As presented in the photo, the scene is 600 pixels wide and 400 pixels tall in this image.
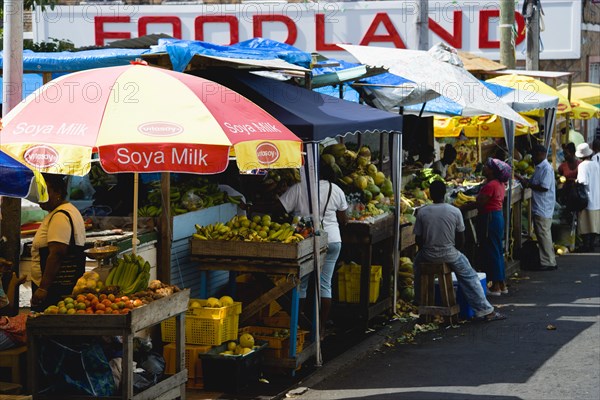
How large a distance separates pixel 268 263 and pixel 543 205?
27.2ft

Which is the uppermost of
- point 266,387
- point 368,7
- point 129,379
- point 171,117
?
point 368,7

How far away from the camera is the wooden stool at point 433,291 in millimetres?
11883

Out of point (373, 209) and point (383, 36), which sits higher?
point (383, 36)

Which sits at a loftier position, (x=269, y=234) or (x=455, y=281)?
(x=269, y=234)

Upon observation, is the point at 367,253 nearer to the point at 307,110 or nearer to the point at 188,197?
the point at 307,110

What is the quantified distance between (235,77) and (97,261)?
2.86 meters

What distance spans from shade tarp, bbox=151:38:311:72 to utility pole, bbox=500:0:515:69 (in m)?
8.23

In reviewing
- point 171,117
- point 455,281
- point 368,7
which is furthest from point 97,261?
point 368,7

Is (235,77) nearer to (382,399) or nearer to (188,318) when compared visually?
(188,318)

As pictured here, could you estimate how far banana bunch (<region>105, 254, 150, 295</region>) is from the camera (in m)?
8.26

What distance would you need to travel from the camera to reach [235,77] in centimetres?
1087

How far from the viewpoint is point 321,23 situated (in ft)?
94.6

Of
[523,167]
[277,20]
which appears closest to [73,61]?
[523,167]

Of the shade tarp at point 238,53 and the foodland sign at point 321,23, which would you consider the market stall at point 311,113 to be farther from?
the foodland sign at point 321,23
